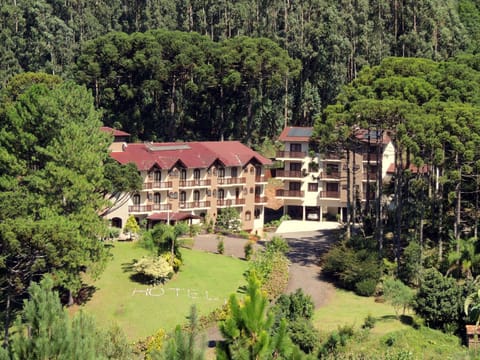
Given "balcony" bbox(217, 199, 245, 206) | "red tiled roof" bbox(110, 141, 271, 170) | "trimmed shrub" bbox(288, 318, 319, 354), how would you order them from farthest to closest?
"balcony" bbox(217, 199, 245, 206) < "red tiled roof" bbox(110, 141, 271, 170) < "trimmed shrub" bbox(288, 318, 319, 354)

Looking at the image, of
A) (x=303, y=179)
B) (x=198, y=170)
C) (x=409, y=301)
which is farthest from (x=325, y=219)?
(x=409, y=301)

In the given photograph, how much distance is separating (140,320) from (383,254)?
18.2m

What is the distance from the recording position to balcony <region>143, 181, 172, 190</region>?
222 ft

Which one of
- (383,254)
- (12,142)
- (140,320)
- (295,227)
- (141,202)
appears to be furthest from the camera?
(295,227)

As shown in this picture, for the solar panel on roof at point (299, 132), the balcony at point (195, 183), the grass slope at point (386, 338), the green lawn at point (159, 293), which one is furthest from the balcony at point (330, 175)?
the grass slope at point (386, 338)

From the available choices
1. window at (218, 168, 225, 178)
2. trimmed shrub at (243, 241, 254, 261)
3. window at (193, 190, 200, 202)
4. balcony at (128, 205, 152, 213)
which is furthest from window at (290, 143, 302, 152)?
trimmed shrub at (243, 241, 254, 261)

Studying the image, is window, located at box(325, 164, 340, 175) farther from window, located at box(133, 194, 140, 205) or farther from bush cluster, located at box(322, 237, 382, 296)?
bush cluster, located at box(322, 237, 382, 296)

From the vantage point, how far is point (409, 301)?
155 ft

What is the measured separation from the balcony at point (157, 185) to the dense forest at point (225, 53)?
593 inches

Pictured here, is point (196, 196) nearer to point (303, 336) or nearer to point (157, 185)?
point (157, 185)

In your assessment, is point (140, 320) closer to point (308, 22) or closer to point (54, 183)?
point (54, 183)

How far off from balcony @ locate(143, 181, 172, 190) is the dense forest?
15060 millimetres

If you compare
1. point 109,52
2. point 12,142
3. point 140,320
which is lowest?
point 140,320

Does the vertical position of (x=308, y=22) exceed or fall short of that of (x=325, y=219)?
it exceeds it
